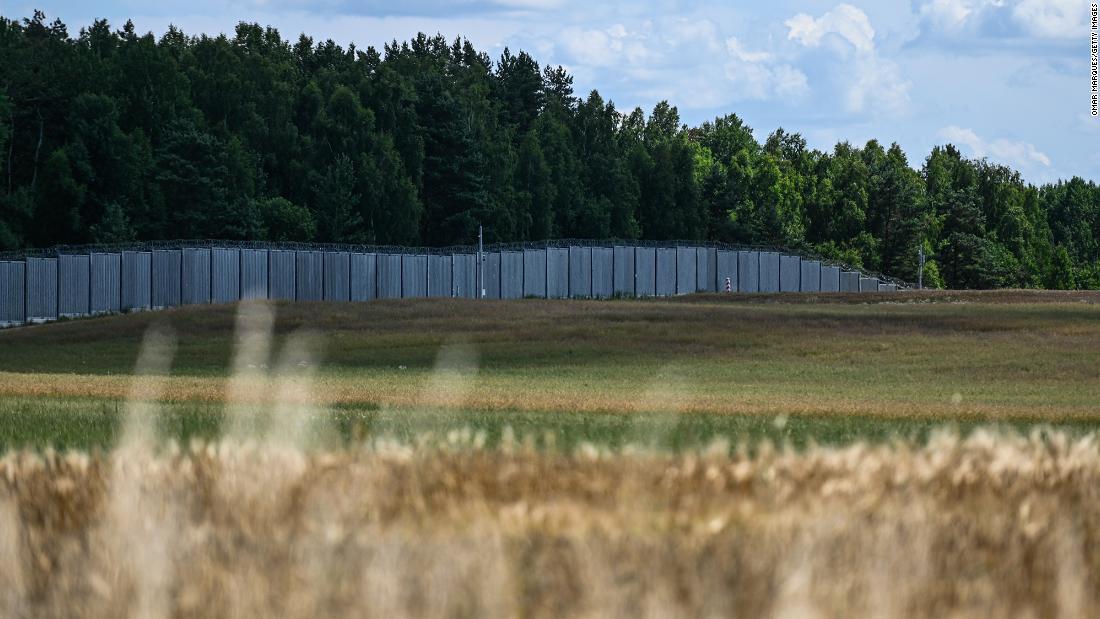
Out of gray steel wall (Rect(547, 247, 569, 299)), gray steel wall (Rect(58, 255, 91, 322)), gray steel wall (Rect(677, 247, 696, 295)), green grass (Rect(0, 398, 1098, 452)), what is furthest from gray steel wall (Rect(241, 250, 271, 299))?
green grass (Rect(0, 398, 1098, 452))

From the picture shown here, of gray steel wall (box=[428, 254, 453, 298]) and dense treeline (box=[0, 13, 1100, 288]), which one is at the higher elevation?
dense treeline (box=[0, 13, 1100, 288])

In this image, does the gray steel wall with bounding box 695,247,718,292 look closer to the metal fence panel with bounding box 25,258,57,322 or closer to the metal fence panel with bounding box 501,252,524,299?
the metal fence panel with bounding box 501,252,524,299

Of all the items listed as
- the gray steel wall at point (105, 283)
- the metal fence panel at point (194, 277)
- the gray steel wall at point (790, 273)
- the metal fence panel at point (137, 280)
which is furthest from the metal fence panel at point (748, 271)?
the gray steel wall at point (105, 283)

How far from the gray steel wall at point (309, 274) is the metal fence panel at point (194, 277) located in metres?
6.02

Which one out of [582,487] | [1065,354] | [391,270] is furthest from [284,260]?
[582,487]

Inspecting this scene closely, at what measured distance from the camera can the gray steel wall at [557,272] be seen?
273 feet

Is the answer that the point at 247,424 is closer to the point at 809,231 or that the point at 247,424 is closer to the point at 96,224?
the point at 96,224

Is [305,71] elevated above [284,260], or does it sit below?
above

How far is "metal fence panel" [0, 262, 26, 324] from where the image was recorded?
2176 inches

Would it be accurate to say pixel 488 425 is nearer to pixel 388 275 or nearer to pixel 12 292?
pixel 12 292

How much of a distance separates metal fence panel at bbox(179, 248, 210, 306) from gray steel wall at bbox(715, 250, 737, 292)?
41457 mm

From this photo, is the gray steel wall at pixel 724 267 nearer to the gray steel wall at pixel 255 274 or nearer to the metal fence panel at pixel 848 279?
the metal fence panel at pixel 848 279

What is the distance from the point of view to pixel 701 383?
2955 cm

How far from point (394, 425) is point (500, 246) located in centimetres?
6917
